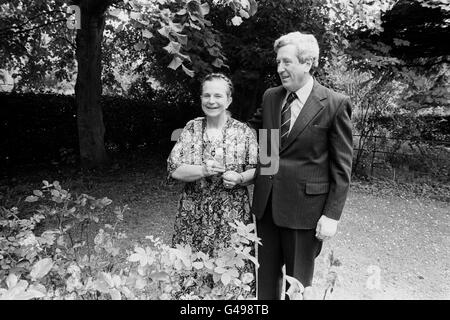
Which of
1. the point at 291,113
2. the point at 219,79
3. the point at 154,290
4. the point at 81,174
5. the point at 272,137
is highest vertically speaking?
the point at 219,79

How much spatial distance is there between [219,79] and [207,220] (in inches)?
37.9

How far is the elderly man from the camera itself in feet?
7.25

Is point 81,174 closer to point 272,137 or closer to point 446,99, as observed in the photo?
point 272,137

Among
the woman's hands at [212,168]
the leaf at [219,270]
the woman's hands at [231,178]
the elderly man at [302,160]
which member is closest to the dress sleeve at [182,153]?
the woman's hands at [212,168]

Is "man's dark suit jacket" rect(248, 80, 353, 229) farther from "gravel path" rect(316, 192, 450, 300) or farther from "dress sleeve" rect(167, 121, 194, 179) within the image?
"gravel path" rect(316, 192, 450, 300)

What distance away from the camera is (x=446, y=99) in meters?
9.46

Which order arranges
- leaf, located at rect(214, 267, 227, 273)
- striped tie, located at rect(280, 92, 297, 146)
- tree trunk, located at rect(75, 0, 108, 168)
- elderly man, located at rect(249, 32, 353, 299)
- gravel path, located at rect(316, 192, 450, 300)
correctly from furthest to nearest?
tree trunk, located at rect(75, 0, 108, 168)
gravel path, located at rect(316, 192, 450, 300)
striped tie, located at rect(280, 92, 297, 146)
elderly man, located at rect(249, 32, 353, 299)
leaf, located at rect(214, 267, 227, 273)

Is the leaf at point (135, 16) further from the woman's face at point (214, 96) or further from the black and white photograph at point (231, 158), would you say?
the woman's face at point (214, 96)

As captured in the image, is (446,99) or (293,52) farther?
(446,99)

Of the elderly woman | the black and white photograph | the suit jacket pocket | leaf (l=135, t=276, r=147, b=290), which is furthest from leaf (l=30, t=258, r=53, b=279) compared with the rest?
the suit jacket pocket

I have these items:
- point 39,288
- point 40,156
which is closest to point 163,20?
point 39,288

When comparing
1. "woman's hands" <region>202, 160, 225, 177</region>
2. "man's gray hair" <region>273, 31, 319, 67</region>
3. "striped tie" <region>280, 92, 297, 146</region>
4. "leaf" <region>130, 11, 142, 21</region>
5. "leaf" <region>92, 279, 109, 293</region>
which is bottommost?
"leaf" <region>92, 279, 109, 293</region>

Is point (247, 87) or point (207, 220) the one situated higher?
point (247, 87)

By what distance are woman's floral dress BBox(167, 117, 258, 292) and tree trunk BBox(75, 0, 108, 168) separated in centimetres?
595
